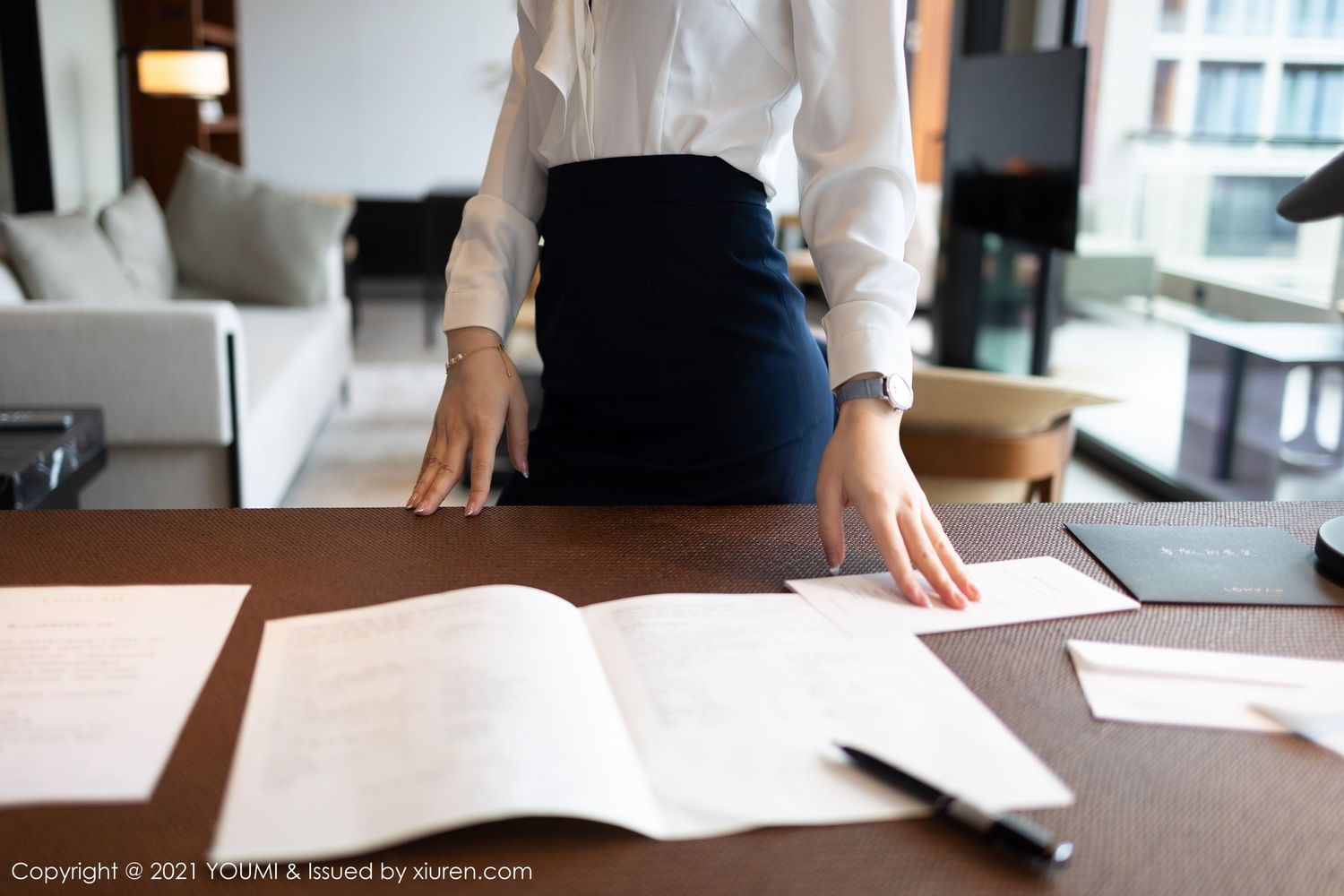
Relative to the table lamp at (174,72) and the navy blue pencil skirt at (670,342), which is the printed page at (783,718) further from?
the table lamp at (174,72)

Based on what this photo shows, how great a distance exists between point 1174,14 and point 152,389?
124 inches

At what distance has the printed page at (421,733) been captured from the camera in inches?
20.9

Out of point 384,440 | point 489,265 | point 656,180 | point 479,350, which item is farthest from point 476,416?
point 384,440

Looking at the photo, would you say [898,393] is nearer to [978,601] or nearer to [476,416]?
[978,601]

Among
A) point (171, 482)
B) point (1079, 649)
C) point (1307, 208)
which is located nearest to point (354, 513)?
point (1079, 649)

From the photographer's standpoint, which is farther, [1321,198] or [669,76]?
[669,76]

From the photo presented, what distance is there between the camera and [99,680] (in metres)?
0.68

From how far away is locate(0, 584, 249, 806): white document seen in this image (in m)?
0.58

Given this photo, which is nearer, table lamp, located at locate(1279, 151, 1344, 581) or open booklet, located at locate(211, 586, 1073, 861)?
open booklet, located at locate(211, 586, 1073, 861)

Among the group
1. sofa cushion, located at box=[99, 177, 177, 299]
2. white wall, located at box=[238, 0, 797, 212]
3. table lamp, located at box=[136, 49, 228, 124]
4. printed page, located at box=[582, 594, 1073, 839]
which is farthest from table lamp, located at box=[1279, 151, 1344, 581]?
white wall, located at box=[238, 0, 797, 212]

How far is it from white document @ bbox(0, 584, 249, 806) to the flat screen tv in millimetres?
2556

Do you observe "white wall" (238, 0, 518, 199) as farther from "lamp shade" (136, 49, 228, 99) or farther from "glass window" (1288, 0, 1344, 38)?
"glass window" (1288, 0, 1344, 38)

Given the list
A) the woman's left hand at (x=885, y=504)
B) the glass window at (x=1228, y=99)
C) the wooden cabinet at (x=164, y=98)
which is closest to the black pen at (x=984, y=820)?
the woman's left hand at (x=885, y=504)

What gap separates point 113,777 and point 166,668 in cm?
12
